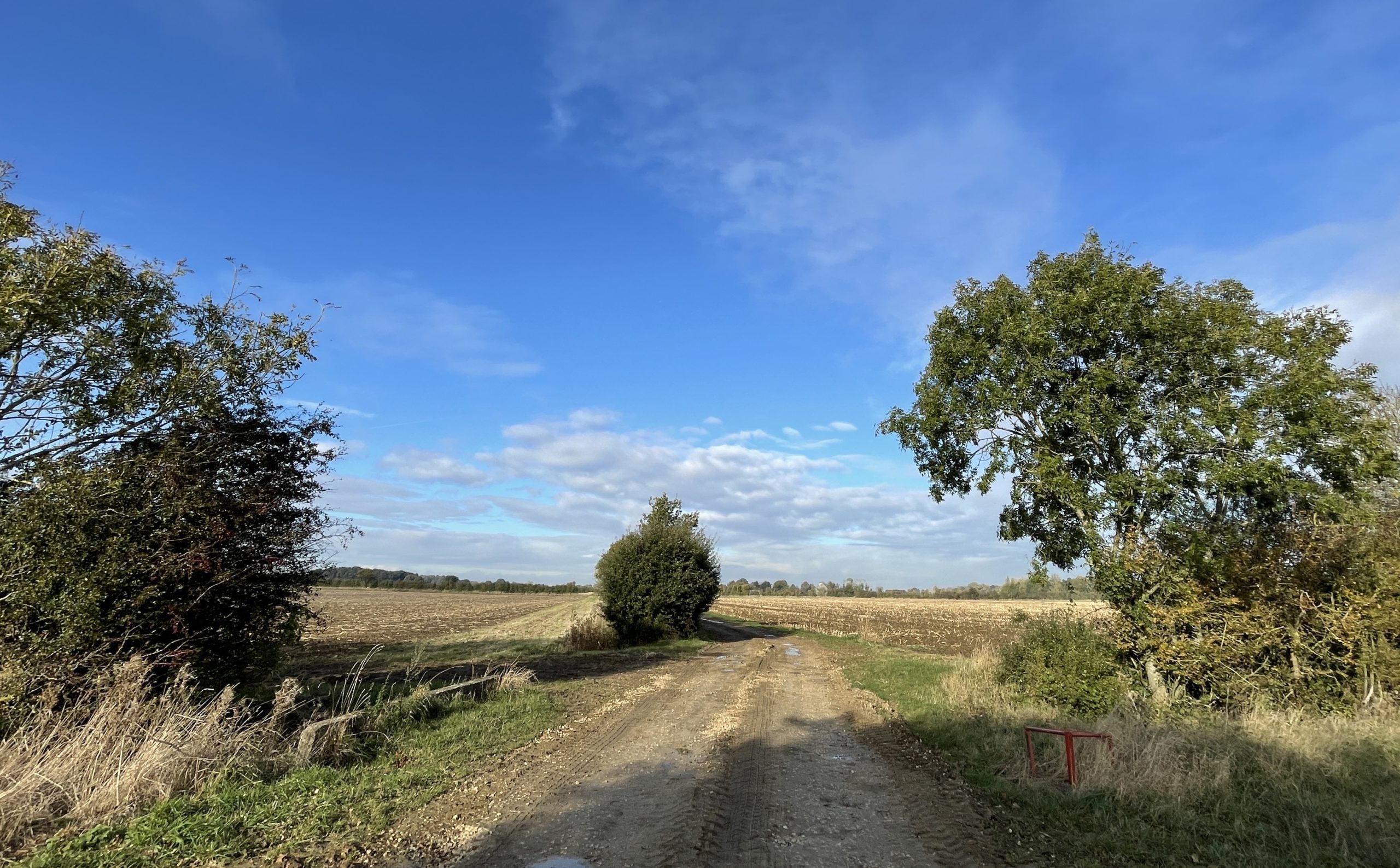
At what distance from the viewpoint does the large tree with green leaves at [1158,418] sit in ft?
33.1

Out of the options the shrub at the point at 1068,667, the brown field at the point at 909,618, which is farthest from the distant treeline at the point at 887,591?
the shrub at the point at 1068,667

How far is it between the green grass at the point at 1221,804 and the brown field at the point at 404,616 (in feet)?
32.2

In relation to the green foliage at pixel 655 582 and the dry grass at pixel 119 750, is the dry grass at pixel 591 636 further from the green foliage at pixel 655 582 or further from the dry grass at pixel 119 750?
the dry grass at pixel 119 750

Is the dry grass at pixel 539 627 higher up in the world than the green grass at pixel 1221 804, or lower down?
lower down

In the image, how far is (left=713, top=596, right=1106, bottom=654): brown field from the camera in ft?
97.7

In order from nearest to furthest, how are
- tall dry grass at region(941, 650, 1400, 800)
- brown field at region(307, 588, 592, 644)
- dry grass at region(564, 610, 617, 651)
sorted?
tall dry grass at region(941, 650, 1400, 800) < dry grass at region(564, 610, 617, 651) < brown field at region(307, 588, 592, 644)

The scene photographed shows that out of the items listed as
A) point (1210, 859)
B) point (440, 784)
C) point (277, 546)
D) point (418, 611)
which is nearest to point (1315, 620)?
point (1210, 859)

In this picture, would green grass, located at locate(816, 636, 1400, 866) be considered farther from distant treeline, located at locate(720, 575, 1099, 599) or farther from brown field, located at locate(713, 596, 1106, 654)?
distant treeline, located at locate(720, 575, 1099, 599)

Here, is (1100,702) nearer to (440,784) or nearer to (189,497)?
(440,784)

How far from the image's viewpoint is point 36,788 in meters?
5.66

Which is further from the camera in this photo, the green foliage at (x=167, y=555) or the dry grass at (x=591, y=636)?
the dry grass at (x=591, y=636)

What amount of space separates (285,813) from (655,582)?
21.5 m

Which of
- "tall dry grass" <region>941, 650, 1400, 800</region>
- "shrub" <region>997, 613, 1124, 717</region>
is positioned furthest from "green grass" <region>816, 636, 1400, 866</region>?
"shrub" <region>997, 613, 1124, 717</region>

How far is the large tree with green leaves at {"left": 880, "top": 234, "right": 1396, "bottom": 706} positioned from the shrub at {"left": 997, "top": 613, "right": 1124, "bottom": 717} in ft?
3.05
